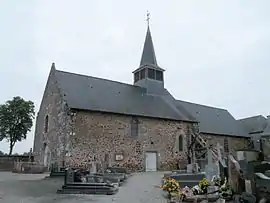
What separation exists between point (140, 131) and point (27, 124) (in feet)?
66.1

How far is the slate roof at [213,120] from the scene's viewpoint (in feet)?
100

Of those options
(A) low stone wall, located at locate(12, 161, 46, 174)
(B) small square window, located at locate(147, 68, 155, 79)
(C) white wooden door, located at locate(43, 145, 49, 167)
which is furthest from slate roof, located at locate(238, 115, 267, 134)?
(A) low stone wall, located at locate(12, 161, 46, 174)

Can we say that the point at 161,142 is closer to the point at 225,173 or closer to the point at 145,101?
the point at 145,101

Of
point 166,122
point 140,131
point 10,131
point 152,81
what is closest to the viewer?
point 140,131

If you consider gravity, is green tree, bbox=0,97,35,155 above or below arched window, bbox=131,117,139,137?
above

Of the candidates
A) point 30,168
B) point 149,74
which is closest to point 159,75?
point 149,74

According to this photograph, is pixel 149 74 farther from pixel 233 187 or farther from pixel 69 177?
pixel 233 187

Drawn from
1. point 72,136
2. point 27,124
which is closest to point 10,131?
point 27,124

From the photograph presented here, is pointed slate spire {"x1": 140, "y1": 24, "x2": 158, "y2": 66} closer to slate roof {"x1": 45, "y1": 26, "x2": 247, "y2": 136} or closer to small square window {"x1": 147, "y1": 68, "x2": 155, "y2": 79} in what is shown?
slate roof {"x1": 45, "y1": 26, "x2": 247, "y2": 136}

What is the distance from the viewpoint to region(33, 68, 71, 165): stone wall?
2065 cm

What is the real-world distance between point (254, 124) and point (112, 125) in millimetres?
21431

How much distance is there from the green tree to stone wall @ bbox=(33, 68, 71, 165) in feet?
33.6

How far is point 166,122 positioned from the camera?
2459 cm

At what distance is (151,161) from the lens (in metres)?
23.2
